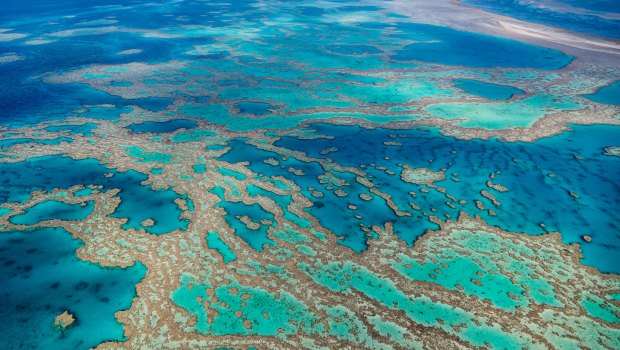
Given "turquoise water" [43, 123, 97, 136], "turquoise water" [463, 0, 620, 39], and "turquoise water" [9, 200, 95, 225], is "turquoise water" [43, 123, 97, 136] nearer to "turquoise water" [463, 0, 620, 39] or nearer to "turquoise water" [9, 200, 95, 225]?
"turquoise water" [9, 200, 95, 225]

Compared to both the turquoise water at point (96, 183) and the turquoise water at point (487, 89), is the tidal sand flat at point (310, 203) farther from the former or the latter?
the turquoise water at point (487, 89)

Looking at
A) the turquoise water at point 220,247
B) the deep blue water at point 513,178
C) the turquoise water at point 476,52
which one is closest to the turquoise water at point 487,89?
the turquoise water at point 476,52

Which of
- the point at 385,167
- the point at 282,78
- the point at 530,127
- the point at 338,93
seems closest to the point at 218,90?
the point at 282,78

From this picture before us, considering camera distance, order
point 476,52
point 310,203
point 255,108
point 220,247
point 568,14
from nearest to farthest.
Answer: point 220,247 → point 310,203 → point 255,108 → point 476,52 → point 568,14

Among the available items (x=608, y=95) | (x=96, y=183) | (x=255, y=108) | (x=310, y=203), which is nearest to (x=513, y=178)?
(x=310, y=203)

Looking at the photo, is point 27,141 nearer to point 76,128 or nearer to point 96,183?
point 76,128

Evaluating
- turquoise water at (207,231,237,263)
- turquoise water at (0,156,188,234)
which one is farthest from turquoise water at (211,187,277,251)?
turquoise water at (0,156,188,234)

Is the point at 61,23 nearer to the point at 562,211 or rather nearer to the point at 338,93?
the point at 338,93

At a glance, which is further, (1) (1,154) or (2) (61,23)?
(2) (61,23)
